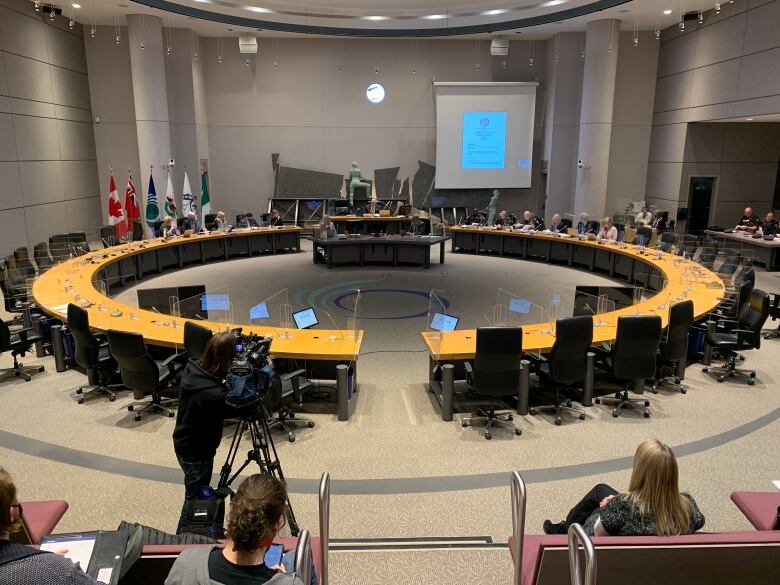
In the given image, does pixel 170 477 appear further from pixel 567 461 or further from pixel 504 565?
pixel 567 461

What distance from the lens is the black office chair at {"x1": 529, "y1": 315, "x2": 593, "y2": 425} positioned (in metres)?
5.62

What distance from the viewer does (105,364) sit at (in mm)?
6344

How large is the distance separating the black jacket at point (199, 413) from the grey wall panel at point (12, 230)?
38.3 feet

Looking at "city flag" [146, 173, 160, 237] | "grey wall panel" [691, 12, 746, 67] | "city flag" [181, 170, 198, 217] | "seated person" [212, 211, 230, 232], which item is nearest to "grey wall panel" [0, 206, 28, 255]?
"city flag" [146, 173, 160, 237]

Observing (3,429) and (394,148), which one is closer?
(3,429)

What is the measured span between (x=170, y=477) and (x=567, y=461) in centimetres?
325

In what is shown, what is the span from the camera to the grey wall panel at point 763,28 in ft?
41.0

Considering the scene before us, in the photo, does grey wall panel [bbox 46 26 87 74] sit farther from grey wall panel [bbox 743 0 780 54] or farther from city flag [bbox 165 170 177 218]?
grey wall panel [bbox 743 0 780 54]

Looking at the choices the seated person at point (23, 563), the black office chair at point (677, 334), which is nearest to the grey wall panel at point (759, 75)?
the black office chair at point (677, 334)

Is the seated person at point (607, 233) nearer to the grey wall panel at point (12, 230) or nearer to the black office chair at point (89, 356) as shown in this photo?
the black office chair at point (89, 356)

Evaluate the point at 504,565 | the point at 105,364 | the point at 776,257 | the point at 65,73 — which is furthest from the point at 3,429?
the point at 776,257

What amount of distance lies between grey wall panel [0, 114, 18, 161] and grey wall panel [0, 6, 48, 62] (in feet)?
4.92

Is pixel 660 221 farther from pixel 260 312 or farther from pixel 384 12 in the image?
pixel 260 312

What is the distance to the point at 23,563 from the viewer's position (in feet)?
5.49
